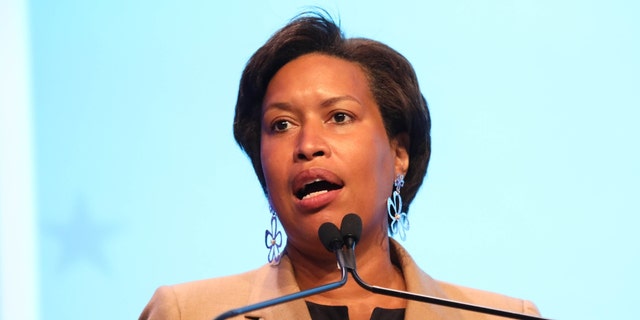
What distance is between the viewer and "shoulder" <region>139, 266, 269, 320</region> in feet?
7.82

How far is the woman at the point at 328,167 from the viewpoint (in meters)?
2.43

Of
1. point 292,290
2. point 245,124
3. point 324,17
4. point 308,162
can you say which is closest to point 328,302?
point 292,290

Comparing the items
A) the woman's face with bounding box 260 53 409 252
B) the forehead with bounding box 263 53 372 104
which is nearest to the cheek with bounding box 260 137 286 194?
the woman's face with bounding box 260 53 409 252

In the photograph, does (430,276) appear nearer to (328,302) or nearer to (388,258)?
(388,258)

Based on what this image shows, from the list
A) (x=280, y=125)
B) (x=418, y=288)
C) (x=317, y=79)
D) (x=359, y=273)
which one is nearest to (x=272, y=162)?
(x=280, y=125)

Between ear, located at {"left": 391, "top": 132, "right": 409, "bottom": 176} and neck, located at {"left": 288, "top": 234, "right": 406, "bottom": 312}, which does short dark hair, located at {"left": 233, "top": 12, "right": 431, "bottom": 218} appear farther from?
neck, located at {"left": 288, "top": 234, "right": 406, "bottom": 312}

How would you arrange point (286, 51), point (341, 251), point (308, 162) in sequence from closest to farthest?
point (341, 251) → point (308, 162) → point (286, 51)

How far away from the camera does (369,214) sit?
98.3 inches

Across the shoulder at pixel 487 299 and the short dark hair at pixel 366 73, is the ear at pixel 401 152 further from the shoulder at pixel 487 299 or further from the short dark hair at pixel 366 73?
the shoulder at pixel 487 299

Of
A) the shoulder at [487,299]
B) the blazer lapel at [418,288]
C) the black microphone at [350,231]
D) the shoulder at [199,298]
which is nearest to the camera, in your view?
the black microphone at [350,231]

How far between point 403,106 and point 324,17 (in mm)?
299

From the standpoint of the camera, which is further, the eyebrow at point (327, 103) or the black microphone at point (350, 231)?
the eyebrow at point (327, 103)

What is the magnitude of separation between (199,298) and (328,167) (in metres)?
0.39

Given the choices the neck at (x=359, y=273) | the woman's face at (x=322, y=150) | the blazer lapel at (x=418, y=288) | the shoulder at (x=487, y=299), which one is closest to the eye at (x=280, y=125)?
the woman's face at (x=322, y=150)
